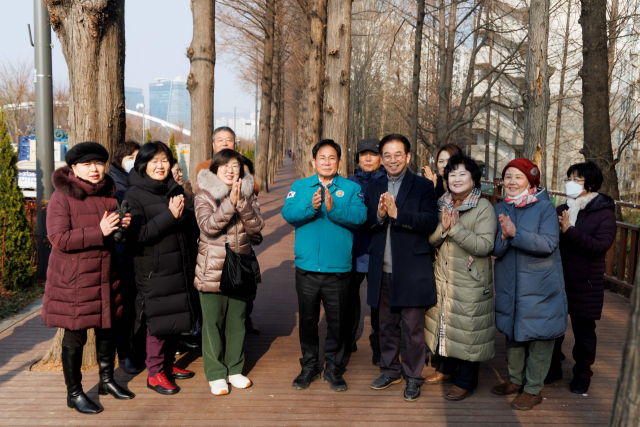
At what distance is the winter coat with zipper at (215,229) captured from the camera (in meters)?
4.29

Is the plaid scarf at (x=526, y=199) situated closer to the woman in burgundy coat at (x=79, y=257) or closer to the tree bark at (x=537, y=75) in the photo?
the woman in burgundy coat at (x=79, y=257)

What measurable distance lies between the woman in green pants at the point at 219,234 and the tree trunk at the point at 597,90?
7737 mm

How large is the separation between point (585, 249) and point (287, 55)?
26.9 m

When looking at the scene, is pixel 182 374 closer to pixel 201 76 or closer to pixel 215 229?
pixel 215 229

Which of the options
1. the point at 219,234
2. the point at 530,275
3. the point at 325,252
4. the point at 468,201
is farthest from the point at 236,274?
the point at 530,275

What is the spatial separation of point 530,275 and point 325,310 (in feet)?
5.55

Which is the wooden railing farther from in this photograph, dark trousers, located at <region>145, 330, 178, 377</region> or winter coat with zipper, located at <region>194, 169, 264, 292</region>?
dark trousers, located at <region>145, 330, 178, 377</region>

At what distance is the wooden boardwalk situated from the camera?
157 inches

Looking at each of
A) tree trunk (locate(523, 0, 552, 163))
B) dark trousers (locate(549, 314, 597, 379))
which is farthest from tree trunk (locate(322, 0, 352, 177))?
dark trousers (locate(549, 314, 597, 379))

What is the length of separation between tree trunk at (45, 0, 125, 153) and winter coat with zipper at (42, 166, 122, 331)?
1.22 meters

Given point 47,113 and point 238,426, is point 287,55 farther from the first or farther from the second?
point 238,426

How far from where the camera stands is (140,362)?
4914 millimetres

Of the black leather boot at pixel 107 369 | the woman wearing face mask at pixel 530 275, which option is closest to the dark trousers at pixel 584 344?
the woman wearing face mask at pixel 530 275

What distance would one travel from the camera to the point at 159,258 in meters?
4.32
